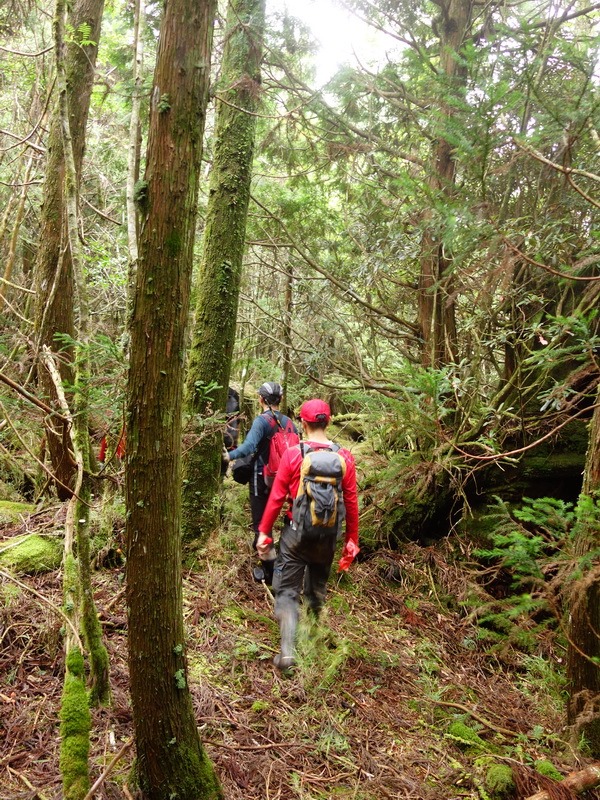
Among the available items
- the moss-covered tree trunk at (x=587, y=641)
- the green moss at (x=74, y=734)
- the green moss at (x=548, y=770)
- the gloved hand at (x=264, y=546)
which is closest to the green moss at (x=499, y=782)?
the green moss at (x=548, y=770)

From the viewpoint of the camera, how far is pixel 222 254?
227 inches

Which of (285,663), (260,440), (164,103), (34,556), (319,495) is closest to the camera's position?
(164,103)

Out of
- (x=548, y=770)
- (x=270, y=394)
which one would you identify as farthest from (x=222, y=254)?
(x=548, y=770)

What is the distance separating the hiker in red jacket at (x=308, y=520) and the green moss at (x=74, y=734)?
2.19 metres

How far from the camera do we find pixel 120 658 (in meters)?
3.76

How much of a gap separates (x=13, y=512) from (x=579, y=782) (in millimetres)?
5605

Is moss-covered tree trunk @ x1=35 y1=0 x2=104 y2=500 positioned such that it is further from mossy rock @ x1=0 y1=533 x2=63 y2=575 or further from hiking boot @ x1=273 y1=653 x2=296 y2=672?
hiking boot @ x1=273 y1=653 x2=296 y2=672

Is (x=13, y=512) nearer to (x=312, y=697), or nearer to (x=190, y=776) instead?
(x=312, y=697)

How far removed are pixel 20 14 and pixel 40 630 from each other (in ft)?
26.3

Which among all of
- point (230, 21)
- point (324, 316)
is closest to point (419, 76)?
point (230, 21)

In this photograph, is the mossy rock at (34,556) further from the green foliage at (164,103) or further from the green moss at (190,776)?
the green foliage at (164,103)

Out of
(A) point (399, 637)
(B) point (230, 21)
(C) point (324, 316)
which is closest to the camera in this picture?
(A) point (399, 637)

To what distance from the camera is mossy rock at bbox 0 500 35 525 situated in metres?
5.43

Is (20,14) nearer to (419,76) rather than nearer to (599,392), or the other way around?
(419,76)
